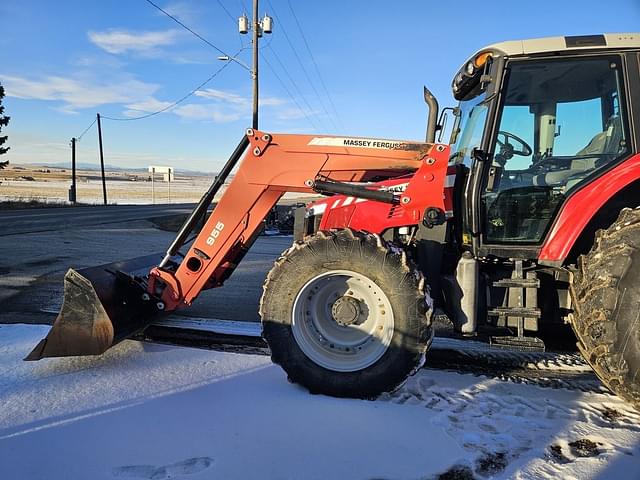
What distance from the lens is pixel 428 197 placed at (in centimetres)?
362

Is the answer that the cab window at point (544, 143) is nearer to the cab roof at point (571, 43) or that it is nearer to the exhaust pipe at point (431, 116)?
the cab roof at point (571, 43)

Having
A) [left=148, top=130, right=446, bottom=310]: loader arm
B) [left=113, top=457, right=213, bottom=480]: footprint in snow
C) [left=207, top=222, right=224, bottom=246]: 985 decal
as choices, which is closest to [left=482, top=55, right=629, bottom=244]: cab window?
[left=148, top=130, right=446, bottom=310]: loader arm

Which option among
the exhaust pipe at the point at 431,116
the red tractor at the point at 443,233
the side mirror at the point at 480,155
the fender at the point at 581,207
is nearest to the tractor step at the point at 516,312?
the red tractor at the point at 443,233

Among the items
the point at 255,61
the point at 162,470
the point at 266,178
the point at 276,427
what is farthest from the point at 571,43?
the point at 255,61

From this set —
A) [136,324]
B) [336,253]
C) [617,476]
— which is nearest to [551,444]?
[617,476]

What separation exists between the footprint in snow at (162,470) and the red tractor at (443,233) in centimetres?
104

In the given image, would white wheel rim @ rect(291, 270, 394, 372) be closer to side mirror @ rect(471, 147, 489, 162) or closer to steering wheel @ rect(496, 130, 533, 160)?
side mirror @ rect(471, 147, 489, 162)

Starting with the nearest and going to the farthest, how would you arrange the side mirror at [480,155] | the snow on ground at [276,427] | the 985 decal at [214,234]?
the snow on ground at [276,427]
the side mirror at [480,155]
the 985 decal at [214,234]

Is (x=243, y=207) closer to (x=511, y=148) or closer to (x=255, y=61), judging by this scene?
(x=511, y=148)

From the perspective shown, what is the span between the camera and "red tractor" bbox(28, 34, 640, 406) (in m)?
3.32

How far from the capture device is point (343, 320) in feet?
11.6

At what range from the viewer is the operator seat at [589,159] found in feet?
12.0

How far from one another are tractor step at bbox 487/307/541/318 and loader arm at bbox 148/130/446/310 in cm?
125

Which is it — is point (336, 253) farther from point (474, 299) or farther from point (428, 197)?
point (474, 299)
